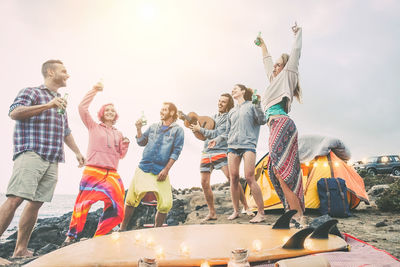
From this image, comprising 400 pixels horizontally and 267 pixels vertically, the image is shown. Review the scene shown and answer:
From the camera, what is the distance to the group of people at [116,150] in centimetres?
316

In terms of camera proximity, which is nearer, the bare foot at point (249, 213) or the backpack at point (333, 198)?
the backpack at point (333, 198)

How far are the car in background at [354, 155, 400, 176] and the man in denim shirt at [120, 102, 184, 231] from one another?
16247 millimetres

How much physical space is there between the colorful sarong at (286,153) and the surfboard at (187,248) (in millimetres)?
821

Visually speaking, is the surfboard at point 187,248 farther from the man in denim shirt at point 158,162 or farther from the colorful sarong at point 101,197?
the man in denim shirt at point 158,162

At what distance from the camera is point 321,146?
18.6 feet

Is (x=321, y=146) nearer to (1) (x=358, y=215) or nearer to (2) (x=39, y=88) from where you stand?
(1) (x=358, y=215)

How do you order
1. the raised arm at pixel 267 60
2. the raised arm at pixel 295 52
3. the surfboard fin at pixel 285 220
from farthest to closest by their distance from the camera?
Result: the raised arm at pixel 267 60
the raised arm at pixel 295 52
the surfboard fin at pixel 285 220

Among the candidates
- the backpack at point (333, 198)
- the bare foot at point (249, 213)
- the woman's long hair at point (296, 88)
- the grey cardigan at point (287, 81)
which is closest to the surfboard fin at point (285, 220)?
the grey cardigan at point (287, 81)

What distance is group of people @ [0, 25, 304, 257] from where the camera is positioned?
3.16 meters

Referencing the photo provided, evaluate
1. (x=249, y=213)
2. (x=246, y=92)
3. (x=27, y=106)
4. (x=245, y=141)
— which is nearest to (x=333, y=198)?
(x=249, y=213)

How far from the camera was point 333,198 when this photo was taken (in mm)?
4918

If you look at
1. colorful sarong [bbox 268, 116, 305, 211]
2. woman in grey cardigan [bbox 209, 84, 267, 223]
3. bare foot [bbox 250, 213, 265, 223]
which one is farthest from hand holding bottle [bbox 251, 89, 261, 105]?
bare foot [bbox 250, 213, 265, 223]

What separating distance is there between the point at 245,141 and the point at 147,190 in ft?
6.03

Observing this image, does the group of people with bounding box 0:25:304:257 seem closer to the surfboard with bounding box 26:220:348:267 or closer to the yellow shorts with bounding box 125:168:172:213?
the yellow shorts with bounding box 125:168:172:213
